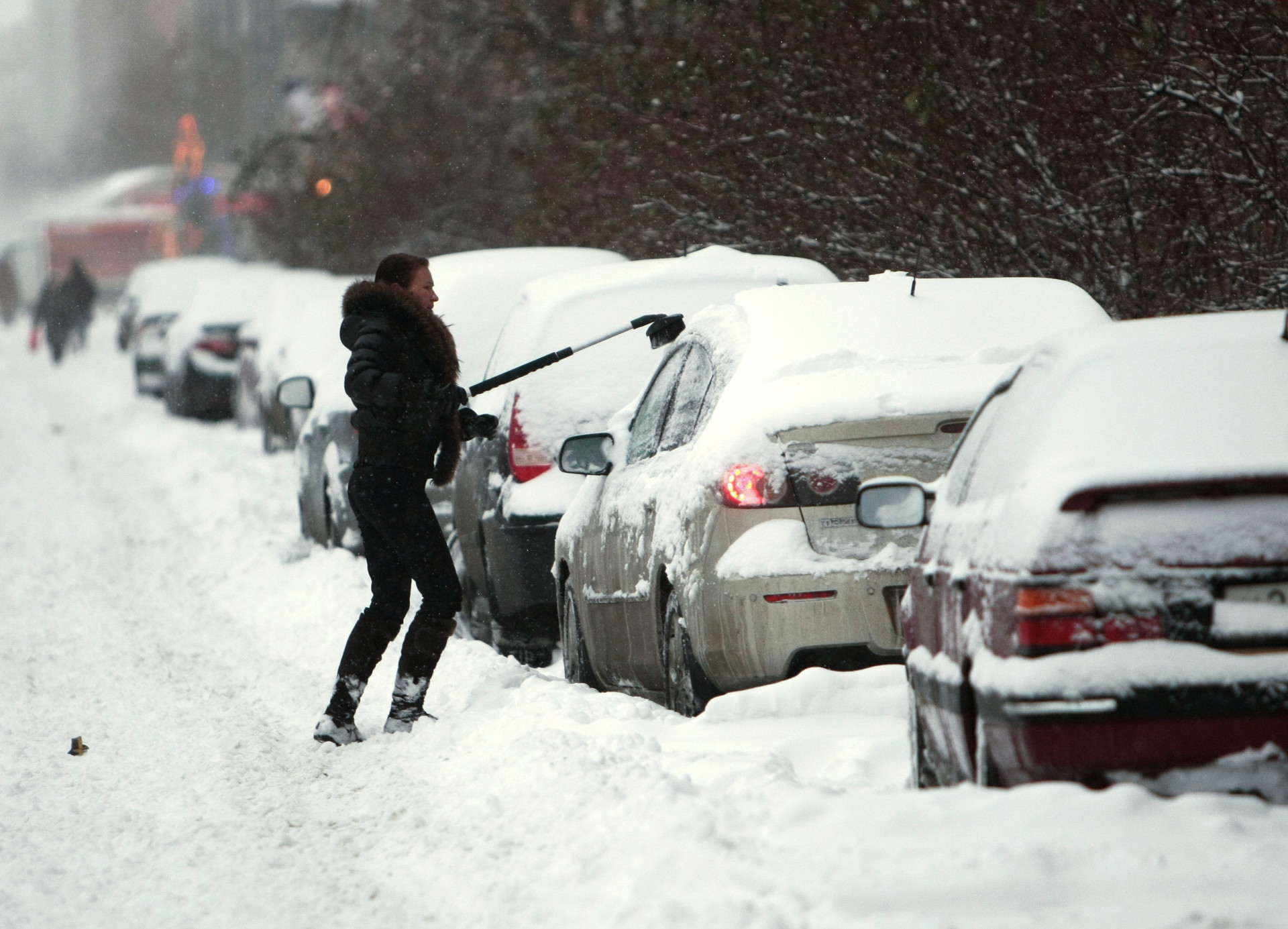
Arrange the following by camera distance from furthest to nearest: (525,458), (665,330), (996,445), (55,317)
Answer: (55,317) < (525,458) < (665,330) < (996,445)

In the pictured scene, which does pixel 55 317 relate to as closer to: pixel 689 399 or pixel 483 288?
pixel 483 288

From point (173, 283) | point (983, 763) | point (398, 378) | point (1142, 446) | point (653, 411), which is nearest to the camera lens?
point (1142, 446)

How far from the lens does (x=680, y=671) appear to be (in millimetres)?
6719

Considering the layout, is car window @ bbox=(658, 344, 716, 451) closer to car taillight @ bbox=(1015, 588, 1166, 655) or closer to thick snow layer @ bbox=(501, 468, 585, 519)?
thick snow layer @ bbox=(501, 468, 585, 519)

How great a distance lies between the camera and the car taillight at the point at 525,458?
8812 mm

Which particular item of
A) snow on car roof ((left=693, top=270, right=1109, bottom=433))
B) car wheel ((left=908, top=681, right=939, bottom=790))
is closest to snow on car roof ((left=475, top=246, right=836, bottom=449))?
snow on car roof ((left=693, top=270, right=1109, bottom=433))

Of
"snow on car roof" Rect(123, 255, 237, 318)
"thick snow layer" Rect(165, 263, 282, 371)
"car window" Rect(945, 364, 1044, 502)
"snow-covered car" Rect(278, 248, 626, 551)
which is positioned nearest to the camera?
"car window" Rect(945, 364, 1044, 502)

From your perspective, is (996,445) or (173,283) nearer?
(996,445)

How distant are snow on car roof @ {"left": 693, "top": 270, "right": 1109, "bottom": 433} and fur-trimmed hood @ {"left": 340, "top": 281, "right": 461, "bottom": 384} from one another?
0.94 m

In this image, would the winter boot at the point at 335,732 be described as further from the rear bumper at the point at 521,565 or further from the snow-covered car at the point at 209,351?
the snow-covered car at the point at 209,351

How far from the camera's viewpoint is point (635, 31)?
1719 centimetres

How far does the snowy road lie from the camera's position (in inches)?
158

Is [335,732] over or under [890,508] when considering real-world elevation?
under

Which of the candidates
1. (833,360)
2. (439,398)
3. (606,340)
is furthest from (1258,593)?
(606,340)
